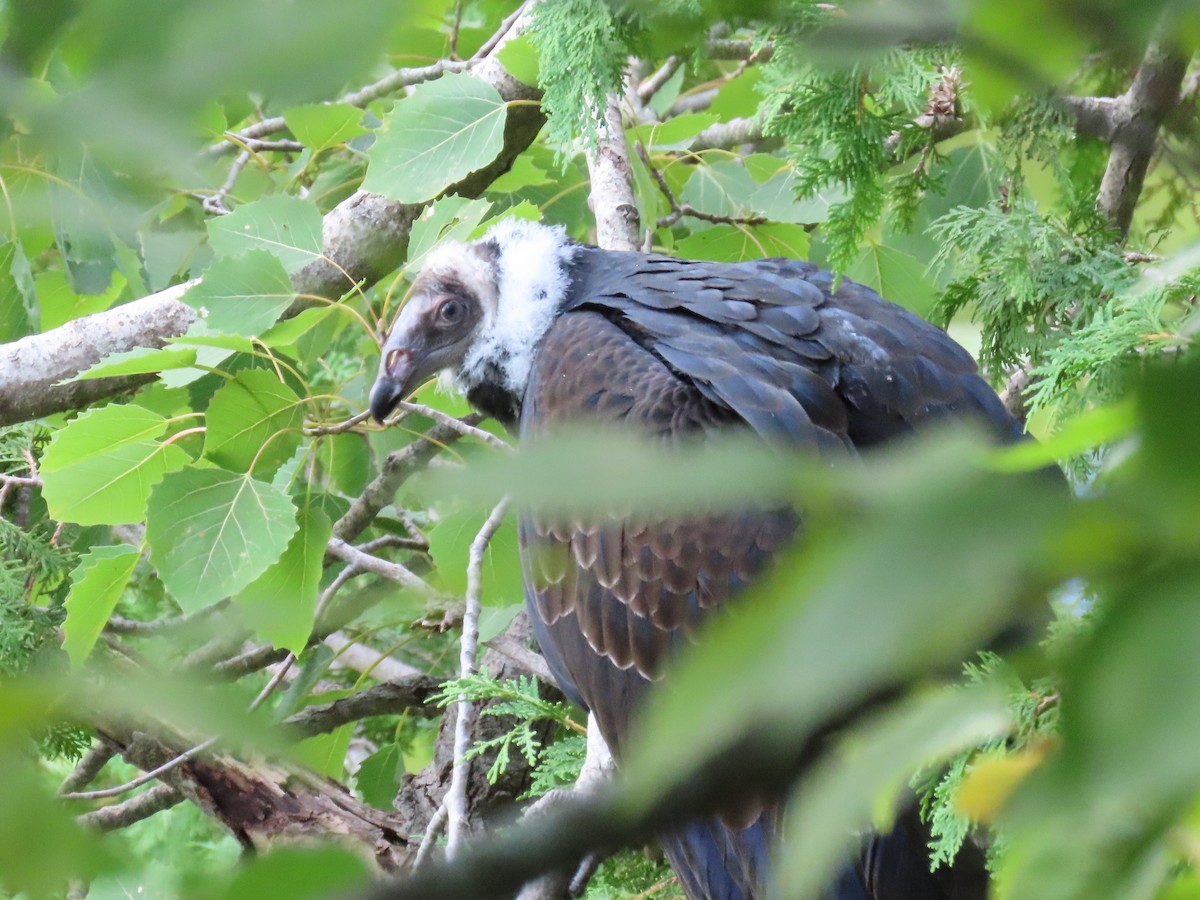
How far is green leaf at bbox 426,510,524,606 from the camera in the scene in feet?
8.27

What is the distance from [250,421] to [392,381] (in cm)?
32

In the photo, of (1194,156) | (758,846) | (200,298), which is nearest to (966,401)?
(758,846)

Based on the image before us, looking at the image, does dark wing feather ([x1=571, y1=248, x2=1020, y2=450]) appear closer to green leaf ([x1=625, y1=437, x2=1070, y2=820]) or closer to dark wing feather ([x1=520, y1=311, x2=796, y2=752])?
dark wing feather ([x1=520, y1=311, x2=796, y2=752])

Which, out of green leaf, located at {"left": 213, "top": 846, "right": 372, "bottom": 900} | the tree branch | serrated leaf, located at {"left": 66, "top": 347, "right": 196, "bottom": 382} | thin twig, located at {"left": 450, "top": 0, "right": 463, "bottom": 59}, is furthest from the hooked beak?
green leaf, located at {"left": 213, "top": 846, "right": 372, "bottom": 900}

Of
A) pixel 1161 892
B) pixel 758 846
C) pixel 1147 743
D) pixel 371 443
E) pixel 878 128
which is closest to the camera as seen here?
pixel 1147 743

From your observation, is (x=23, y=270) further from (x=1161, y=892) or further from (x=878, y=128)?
(x=1161, y=892)

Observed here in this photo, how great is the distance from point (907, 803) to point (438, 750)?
1.31m

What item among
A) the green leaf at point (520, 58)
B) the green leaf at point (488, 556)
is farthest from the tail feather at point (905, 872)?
the green leaf at point (520, 58)

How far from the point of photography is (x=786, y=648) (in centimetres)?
27

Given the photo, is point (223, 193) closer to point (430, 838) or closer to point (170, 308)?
point (170, 308)

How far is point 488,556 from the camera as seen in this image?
2.57 m

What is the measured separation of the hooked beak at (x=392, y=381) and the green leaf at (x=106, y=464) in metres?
0.42

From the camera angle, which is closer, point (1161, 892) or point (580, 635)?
point (1161, 892)

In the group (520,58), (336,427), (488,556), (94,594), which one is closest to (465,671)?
(488,556)
